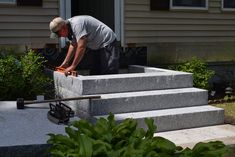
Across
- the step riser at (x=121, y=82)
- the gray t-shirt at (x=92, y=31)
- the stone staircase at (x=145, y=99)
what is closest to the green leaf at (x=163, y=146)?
the stone staircase at (x=145, y=99)

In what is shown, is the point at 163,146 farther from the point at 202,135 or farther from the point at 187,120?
the point at 187,120

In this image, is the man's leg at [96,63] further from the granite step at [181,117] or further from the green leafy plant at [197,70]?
the green leafy plant at [197,70]

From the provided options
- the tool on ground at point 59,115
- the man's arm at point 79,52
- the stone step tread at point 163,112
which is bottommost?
the stone step tread at point 163,112

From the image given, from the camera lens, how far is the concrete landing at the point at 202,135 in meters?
5.87

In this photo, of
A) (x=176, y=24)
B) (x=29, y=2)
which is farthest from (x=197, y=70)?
(x=29, y=2)

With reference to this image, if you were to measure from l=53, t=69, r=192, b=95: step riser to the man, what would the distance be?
26 cm

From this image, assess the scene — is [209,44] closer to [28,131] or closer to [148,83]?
[148,83]

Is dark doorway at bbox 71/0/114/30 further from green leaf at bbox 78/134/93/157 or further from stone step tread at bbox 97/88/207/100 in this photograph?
green leaf at bbox 78/134/93/157

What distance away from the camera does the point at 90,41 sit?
279 inches

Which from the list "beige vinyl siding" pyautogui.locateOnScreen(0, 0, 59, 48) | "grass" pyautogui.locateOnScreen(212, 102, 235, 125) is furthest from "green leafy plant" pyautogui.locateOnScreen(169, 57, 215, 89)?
"beige vinyl siding" pyautogui.locateOnScreen(0, 0, 59, 48)

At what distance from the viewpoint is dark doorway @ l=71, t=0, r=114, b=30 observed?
9.40 meters

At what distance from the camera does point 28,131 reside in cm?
409

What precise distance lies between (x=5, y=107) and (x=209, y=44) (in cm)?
589

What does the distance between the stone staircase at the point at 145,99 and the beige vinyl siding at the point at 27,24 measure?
3.38 feet
